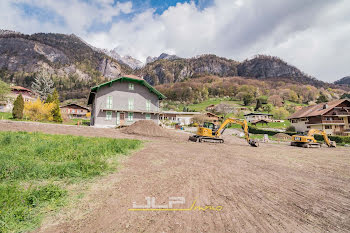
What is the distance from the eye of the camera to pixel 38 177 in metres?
4.64

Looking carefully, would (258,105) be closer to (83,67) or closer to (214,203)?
(214,203)

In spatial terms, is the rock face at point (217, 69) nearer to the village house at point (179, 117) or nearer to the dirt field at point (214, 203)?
the village house at point (179, 117)

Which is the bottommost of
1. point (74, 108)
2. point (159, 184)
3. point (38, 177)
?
point (159, 184)

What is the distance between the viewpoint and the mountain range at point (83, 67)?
457 feet

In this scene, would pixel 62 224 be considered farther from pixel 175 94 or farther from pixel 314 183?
pixel 175 94

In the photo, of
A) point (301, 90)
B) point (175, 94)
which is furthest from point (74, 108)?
point (301, 90)

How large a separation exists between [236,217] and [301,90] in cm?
12405

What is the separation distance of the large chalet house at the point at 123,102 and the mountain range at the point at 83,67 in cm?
10437

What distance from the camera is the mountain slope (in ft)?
422

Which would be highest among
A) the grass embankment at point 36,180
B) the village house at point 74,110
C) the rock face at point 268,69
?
the rock face at point 268,69

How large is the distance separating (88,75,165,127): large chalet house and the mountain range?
104m

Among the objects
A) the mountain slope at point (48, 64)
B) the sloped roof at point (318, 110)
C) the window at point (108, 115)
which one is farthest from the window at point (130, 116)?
the mountain slope at point (48, 64)

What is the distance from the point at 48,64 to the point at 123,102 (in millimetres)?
174486

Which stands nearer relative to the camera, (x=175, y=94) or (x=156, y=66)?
(x=175, y=94)
